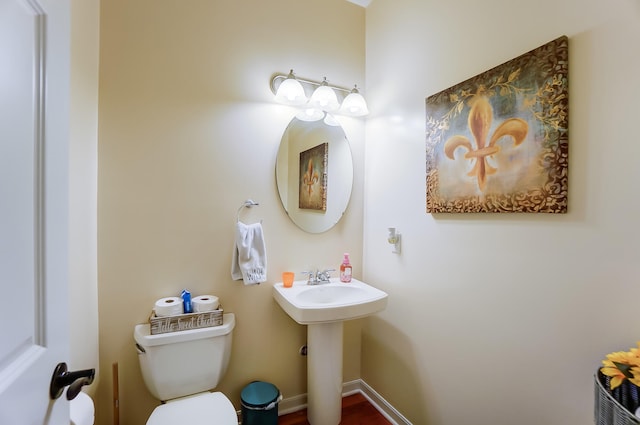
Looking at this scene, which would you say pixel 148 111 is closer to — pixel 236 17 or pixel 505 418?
pixel 236 17

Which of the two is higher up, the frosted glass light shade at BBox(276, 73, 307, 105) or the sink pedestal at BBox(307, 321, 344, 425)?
the frosted glass light shade at BBox(276, 73, 307, 105)

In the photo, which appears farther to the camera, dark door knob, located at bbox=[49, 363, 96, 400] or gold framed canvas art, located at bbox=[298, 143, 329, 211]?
gold framed canvas art, located at bbox=[298, 143, 329, 211]

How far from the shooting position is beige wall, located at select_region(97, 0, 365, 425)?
4.90ft

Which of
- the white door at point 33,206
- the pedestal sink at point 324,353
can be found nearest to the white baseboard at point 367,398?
the pedestal sink at point 324,353

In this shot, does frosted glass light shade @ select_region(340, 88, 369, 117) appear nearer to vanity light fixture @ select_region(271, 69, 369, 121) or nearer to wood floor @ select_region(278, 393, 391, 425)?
vanity light fixture @ select_region(271, 69, 369, 121)

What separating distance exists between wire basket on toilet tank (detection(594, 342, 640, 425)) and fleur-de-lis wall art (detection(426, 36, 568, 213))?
48 centimetres

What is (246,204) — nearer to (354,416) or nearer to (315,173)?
(315,173)

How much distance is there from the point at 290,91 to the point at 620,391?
6.17 feet

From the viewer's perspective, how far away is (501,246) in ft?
4.11

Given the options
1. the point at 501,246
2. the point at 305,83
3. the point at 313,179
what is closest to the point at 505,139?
the point at 501,246

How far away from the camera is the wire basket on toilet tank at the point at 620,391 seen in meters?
0.76

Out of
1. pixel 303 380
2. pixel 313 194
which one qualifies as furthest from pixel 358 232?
pixel 303 380

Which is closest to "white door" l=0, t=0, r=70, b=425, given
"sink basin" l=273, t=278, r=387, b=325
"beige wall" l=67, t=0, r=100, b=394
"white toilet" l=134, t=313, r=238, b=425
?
"beige wall" l=67, t=0, r=100, b=394

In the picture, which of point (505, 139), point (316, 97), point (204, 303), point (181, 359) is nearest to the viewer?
point (505, 139)
